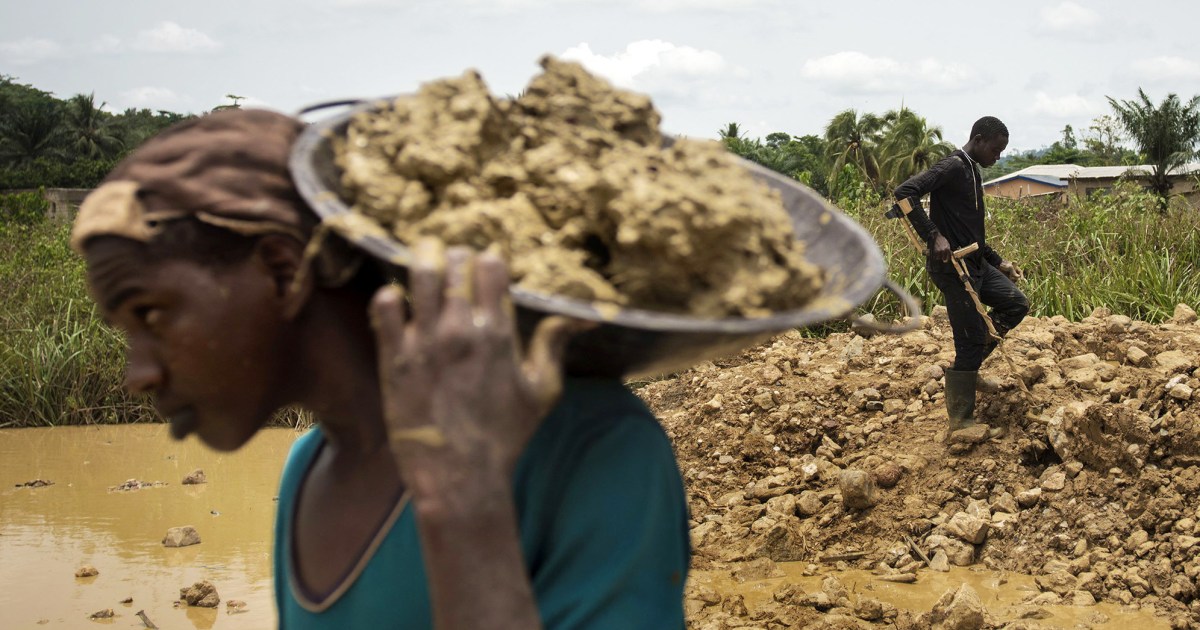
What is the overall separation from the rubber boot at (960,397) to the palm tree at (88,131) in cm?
4515

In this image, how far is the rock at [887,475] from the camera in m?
6.28

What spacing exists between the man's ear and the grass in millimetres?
8149

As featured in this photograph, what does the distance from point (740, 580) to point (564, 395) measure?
4535mm

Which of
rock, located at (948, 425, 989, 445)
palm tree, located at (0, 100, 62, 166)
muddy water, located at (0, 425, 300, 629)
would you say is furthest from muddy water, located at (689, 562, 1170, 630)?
palm tree, located at (0, 100, 62, 166)

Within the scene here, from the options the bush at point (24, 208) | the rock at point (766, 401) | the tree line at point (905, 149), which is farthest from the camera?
the tree line at point (905, 149)

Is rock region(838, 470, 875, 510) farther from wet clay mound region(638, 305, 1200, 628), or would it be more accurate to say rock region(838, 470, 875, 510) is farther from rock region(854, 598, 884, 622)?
rock region(854, 598, 884, 622)

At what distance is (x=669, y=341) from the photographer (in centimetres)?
98

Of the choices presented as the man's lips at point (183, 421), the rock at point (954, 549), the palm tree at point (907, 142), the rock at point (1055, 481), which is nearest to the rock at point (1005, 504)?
the rock at point (1055, 481)

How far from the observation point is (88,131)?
4656 centimetres

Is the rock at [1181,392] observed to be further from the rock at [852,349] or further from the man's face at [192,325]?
the man's face at [192,325]

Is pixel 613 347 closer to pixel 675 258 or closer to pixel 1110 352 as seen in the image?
pixel 675 258

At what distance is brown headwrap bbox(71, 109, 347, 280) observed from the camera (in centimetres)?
109

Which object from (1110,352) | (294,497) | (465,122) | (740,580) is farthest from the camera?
(1110,352)

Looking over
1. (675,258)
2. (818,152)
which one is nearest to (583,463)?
(675,258)
